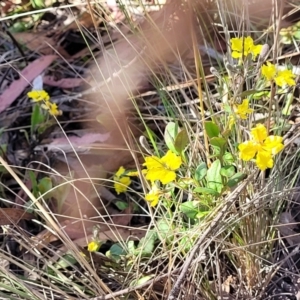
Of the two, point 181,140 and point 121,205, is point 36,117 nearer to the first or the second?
point 121,205

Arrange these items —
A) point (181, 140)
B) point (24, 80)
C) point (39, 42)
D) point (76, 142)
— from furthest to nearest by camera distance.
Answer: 1. point (39, 42)
2. point (24, 80)
3. point (76, 142)
4. point (181, 140)

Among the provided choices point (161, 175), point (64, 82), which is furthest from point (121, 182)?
point (64, 82)

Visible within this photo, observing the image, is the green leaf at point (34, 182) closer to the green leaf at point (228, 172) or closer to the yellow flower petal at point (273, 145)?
the green leaf at point (228, 172)

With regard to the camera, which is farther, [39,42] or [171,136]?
[39,42]

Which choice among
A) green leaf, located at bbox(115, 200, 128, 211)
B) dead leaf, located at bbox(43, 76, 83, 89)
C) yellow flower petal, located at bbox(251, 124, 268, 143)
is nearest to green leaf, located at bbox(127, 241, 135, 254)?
green leaf, located at bbox(115, 200, 128, 211)

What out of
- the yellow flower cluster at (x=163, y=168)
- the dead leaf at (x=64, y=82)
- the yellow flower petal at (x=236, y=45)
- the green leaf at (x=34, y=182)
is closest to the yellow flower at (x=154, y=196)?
the yellow flower cluster at (x=163, y=168)

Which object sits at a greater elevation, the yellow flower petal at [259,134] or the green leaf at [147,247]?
the yellow flower petal at [259,134]

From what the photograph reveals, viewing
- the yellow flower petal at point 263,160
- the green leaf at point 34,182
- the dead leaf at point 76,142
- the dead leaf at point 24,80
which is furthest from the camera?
the dead leaf at point 24,80

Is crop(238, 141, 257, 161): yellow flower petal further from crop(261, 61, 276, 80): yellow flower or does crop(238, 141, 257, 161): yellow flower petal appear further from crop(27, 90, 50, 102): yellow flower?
crop(27, 90, 50, 102): yellow flower
